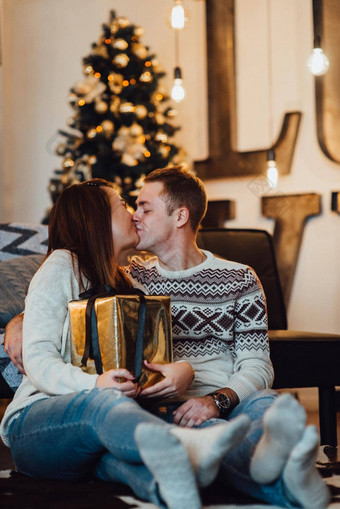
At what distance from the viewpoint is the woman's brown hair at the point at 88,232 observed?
1.88m

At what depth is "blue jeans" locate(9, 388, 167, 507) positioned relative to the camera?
1.45 meters

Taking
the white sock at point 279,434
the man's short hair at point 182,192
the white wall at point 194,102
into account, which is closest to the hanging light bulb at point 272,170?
the white wall at point 194,102

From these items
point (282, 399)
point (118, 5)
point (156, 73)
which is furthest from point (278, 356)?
point (118, 5)

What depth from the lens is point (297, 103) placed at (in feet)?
14.3

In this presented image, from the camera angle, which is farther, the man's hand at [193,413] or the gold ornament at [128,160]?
the gold ornament at [128,160]

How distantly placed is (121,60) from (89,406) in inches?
132

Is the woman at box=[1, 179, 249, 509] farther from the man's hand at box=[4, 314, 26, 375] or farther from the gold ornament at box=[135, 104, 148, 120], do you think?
the gold ornament at box=[135, 104, 148, 120]

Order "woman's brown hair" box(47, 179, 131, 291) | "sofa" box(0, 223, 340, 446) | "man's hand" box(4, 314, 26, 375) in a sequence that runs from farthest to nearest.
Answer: "sofa" box(0, 223, 340, 446), "man's hand" box(4, 314, 26, 375), "woman's brown hair" box(47, 179, 131, 291)

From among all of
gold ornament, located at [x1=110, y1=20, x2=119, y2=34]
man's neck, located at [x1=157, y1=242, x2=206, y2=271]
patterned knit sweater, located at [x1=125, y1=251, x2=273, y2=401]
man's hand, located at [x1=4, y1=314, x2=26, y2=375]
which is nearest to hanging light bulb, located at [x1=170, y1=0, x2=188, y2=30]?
gold ornament, located at [x1=110, y1=20, x2=119, y2=34]

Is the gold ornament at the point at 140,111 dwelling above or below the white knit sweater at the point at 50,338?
above

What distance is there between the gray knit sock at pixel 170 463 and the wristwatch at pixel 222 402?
505 millimetres

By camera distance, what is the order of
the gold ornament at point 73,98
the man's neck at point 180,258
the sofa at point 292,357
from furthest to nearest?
the gold ornament at point 73,98
the sofa at point 292,357
the man's neck at point 180,258

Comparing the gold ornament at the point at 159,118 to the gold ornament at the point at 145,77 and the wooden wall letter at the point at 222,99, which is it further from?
the wooden wall letter at the point at 222,99

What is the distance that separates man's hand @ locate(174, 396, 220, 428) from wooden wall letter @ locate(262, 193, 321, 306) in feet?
8.53
